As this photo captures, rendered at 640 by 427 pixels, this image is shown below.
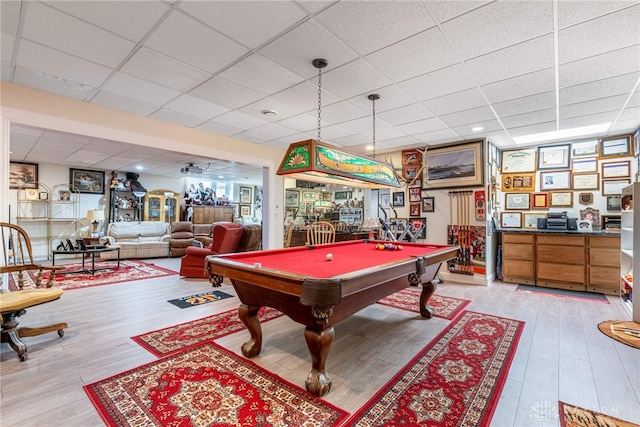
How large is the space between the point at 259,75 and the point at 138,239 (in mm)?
7672

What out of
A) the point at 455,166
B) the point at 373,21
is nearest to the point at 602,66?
the point at 373,21

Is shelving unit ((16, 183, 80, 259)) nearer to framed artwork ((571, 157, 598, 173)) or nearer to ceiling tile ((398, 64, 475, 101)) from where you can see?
ceiling tile ((398, 64, 475, 101))

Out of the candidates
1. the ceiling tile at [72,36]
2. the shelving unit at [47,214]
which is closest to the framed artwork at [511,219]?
the ceiling tile at [72,36]

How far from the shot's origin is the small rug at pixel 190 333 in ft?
8.75

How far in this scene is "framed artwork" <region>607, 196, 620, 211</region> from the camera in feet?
16.2

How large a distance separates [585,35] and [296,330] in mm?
3641

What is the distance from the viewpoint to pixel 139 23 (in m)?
2.17

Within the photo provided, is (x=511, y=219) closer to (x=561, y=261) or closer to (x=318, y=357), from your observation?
(x=561, y=261)

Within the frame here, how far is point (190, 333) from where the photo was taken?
2980 millimetres

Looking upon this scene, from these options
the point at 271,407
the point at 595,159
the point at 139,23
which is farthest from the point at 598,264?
the point at 139,23

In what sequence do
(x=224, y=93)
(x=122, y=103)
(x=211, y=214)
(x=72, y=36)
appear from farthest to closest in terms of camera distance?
1. (x=211, y=214)
2. (x=122, y=103)
3. (x=224, y=93)
4. (x=72, y=36)

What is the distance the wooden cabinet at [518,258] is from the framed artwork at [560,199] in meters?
0.95

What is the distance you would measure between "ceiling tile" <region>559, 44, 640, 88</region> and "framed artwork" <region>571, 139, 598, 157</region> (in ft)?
10.1

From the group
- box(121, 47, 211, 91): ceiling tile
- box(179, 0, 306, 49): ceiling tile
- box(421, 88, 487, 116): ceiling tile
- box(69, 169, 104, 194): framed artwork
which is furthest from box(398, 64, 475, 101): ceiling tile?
box(69, 169, 104, 194): framed artwork
